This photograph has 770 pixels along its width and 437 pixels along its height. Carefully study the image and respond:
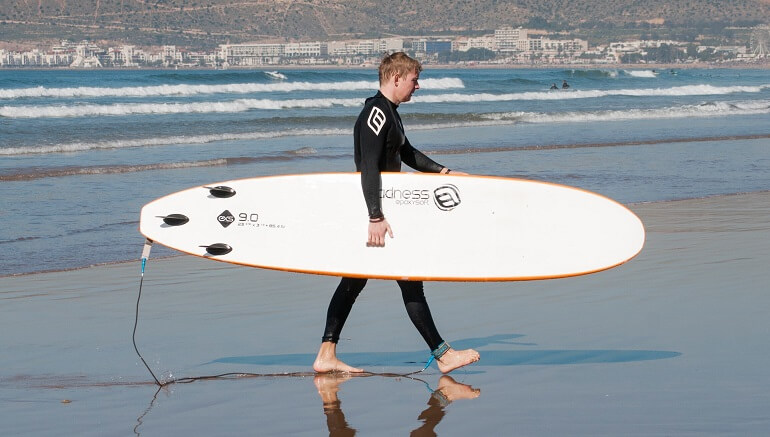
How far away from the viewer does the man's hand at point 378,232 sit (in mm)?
4471

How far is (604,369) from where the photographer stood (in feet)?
14.6

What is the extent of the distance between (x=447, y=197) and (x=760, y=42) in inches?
5585

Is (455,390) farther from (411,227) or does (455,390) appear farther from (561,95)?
(561,95)

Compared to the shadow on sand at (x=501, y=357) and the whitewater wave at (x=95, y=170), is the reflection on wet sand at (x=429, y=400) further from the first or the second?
the whitewater wave at (x=95, y=170)

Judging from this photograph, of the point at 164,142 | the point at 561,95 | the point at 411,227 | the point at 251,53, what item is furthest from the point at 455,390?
Answer: the point at 251,53

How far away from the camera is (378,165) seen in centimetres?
436

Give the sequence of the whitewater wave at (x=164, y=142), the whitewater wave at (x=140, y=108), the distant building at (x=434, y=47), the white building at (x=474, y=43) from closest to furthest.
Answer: the whitewater wave at (x=164, y=142)
the whitewater wave at (x=140, y=108)
the distant building at (x=434, y=47)
the white building at (x=474, y=43)

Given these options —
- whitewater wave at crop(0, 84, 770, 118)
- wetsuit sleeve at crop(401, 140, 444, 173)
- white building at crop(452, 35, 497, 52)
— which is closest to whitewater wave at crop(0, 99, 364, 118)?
whitewater wave at crop(0, 84, 770, 118)

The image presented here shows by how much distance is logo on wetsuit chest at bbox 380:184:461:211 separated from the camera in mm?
4594

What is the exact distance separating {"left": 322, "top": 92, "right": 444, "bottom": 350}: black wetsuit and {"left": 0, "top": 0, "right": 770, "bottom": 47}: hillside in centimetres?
11955

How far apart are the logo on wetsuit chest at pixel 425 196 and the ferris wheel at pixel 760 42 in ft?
446

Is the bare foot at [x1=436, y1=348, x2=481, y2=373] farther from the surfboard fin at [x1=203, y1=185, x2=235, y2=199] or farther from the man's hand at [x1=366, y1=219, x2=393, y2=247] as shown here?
the surfboard fin at [x1=203, y1=185, x2=235, y2=199]

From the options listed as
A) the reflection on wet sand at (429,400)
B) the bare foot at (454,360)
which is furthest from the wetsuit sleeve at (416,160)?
the reflection on wet sand at (429,400)

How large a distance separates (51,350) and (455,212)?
6.65 feet
